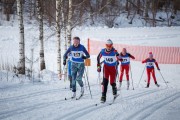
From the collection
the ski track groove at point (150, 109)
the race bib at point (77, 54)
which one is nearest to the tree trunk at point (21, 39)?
the race bib at point (77, 54)

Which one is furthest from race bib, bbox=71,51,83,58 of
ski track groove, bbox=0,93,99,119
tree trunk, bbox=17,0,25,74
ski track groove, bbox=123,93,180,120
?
tree trunk, bbox=17,0,25,74

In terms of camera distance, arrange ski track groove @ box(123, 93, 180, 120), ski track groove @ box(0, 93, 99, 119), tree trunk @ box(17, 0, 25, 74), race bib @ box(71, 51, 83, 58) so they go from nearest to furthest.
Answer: ski track groove @ box(0, 93, 99, 119), ski track groove @ box(123, 93, 180, 120), race bib @ box(71, 51, 83, 58), tree trunk @ box(17, 0, 25, 74)

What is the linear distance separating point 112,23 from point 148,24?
6271mm

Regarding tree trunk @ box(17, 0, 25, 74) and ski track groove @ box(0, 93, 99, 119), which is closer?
ski track groove @ box(0, 93, 99, 119)

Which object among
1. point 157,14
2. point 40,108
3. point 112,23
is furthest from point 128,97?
point 157,14

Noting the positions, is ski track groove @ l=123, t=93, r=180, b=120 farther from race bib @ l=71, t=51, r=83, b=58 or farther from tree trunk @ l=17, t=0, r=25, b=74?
tree trunk @ l=17, t=0, r=25, b=74

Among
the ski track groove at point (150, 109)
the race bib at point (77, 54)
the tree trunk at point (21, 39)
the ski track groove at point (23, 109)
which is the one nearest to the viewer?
the ski track groove at point (23, 109)

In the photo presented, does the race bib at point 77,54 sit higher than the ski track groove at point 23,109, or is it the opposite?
the race bib at point 77,54

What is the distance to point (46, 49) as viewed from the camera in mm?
25922

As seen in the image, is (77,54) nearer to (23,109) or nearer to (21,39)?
(23,109)

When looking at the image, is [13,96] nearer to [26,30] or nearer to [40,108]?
[40,108]

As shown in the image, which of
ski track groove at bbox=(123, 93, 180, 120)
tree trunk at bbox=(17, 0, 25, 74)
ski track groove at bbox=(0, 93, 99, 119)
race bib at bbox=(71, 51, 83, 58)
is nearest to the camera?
ski track groove at bbox=(0, 93, 99, 119)

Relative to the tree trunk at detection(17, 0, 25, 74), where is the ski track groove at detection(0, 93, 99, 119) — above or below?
below

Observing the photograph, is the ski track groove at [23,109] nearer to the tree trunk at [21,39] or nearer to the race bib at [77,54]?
the race bib at [77,54]
